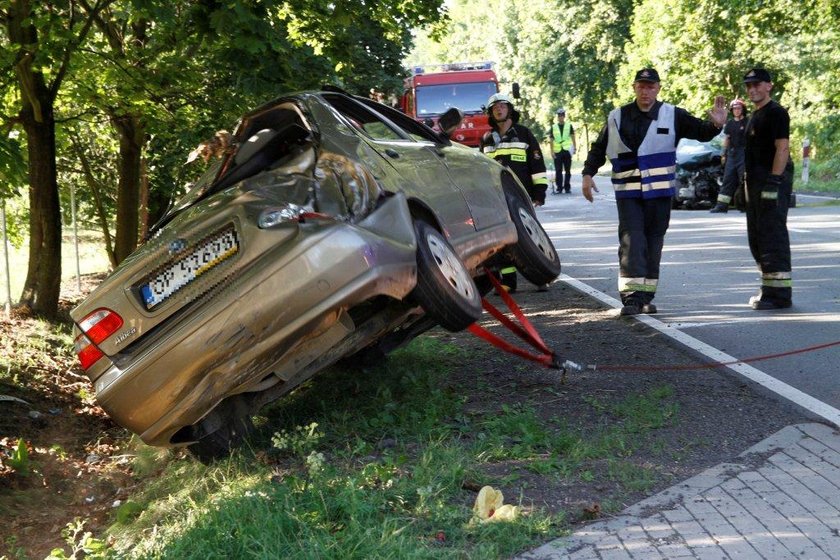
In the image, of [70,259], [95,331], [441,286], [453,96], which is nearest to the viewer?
[95,331]

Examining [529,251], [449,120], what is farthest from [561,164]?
[449,120]

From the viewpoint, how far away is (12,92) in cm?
1115

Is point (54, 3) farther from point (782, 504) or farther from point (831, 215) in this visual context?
point (831, 215)

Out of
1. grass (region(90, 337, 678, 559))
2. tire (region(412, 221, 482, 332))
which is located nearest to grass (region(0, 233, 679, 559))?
grass (region(90, 337, 678, 559))

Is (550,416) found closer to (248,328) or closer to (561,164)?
(248,328)

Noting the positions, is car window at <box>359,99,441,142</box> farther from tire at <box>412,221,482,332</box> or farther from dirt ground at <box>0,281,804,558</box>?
dirt ground at <box>0,281,804,558</box>

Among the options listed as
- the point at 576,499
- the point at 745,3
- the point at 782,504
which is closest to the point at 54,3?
Result: the point at 576,499

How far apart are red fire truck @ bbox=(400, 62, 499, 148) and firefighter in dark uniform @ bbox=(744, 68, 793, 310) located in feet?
49.8

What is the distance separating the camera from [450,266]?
5.53 meters

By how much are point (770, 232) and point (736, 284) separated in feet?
4.36

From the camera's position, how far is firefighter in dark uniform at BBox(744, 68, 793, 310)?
8656 mm

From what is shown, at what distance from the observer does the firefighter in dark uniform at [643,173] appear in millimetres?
8445

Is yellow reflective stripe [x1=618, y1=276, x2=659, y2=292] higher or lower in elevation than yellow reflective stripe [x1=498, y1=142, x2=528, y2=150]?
lower

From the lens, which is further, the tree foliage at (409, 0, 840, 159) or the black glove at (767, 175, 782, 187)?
the tree foliage at (409, 0, 840, 159)
